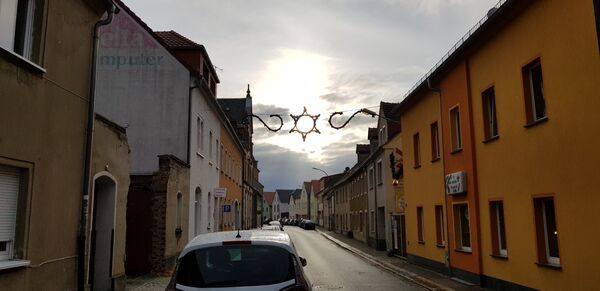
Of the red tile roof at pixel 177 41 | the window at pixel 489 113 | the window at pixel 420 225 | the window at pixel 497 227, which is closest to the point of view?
the window at pixel 497 227

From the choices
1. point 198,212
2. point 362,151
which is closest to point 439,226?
point 198,212

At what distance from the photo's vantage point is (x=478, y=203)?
1416 centimetres

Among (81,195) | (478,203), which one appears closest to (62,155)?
(81,195)

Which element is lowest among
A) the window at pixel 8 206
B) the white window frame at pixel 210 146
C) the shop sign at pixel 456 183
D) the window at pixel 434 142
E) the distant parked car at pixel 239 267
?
the distant parked car at pixel 239 267

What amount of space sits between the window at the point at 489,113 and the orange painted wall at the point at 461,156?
760mm

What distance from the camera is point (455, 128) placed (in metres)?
16.2

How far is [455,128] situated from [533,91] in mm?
4887

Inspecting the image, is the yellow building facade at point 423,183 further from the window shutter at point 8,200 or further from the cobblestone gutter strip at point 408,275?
the window shutter at point 8,200

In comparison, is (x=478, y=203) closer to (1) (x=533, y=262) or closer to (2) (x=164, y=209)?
(1) (x=533, y=262)

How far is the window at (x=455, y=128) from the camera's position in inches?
629

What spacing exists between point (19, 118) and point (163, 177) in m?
8.82

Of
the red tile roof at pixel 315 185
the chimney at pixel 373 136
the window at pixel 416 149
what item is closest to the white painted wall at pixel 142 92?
the window at pixel 416 149

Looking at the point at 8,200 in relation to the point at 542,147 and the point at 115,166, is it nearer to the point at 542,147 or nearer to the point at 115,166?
the point at 115,166

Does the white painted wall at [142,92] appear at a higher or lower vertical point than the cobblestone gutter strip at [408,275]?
higher
